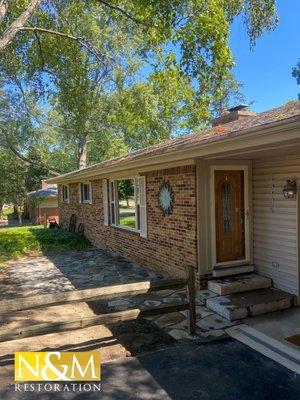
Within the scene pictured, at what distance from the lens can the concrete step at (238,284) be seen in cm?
646

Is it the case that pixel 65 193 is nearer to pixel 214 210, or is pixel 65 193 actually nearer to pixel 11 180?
pixel 11 180

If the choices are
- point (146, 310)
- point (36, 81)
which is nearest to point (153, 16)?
point (36, 81)

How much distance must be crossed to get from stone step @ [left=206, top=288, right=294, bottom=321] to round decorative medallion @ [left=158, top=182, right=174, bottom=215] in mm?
2467

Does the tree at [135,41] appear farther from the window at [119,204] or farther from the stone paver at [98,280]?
the stone paver at [98,280]

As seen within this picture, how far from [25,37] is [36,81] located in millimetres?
1824

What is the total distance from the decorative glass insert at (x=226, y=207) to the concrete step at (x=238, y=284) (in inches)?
40.2

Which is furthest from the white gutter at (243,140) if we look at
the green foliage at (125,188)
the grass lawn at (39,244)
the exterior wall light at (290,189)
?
the green foliage at (125,188)

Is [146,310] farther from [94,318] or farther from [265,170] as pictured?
[265,170]

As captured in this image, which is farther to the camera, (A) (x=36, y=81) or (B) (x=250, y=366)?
(A) (x=36, y=81)

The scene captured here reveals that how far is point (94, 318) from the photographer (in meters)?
4.58

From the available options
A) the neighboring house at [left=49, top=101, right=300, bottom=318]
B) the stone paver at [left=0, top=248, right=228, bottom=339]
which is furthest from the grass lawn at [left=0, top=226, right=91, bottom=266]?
the neighboring house at [left=49, top=101, right=300, bottom=318]

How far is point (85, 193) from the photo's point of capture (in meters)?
15.2

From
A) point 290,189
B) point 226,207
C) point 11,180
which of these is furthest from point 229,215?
point 11,180

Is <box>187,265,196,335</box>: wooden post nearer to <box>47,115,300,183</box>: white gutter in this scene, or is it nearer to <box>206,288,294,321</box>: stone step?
<box>206,288,294,321</box>: stone step
